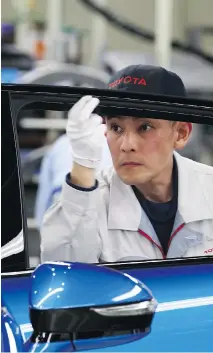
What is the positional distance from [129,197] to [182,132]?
22cm

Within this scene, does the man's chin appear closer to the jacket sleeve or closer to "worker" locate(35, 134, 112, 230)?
the jacket sleeve

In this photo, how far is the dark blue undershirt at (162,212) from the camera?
210 centimetres

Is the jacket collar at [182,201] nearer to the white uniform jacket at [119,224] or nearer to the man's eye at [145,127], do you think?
the white uniform jacket at [119,224]

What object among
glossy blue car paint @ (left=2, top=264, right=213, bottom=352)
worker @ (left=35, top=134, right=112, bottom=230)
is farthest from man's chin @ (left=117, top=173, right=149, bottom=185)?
worker @ (left=35, top=134, right=112, bottom=230)

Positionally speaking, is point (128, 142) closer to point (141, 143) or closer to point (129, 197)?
point (141, 143)

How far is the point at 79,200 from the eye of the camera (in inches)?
76.6

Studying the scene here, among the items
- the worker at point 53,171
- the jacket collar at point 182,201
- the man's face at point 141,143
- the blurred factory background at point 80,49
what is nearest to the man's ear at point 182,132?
the man's face at point 141,143

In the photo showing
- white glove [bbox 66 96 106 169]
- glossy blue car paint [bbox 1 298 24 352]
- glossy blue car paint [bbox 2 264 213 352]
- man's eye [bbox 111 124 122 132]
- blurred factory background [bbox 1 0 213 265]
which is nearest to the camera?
glossy blue car paint [bbox 1 298 24 352]

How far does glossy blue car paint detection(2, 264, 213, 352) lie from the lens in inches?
65.2

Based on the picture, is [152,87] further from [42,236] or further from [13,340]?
[13,340]

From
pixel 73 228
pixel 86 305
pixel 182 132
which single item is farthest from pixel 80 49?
pixel 86 305

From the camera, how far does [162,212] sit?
2.16 meters

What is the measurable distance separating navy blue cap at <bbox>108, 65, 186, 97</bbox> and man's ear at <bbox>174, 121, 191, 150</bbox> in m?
0.25

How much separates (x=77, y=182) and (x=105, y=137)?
0.14m
